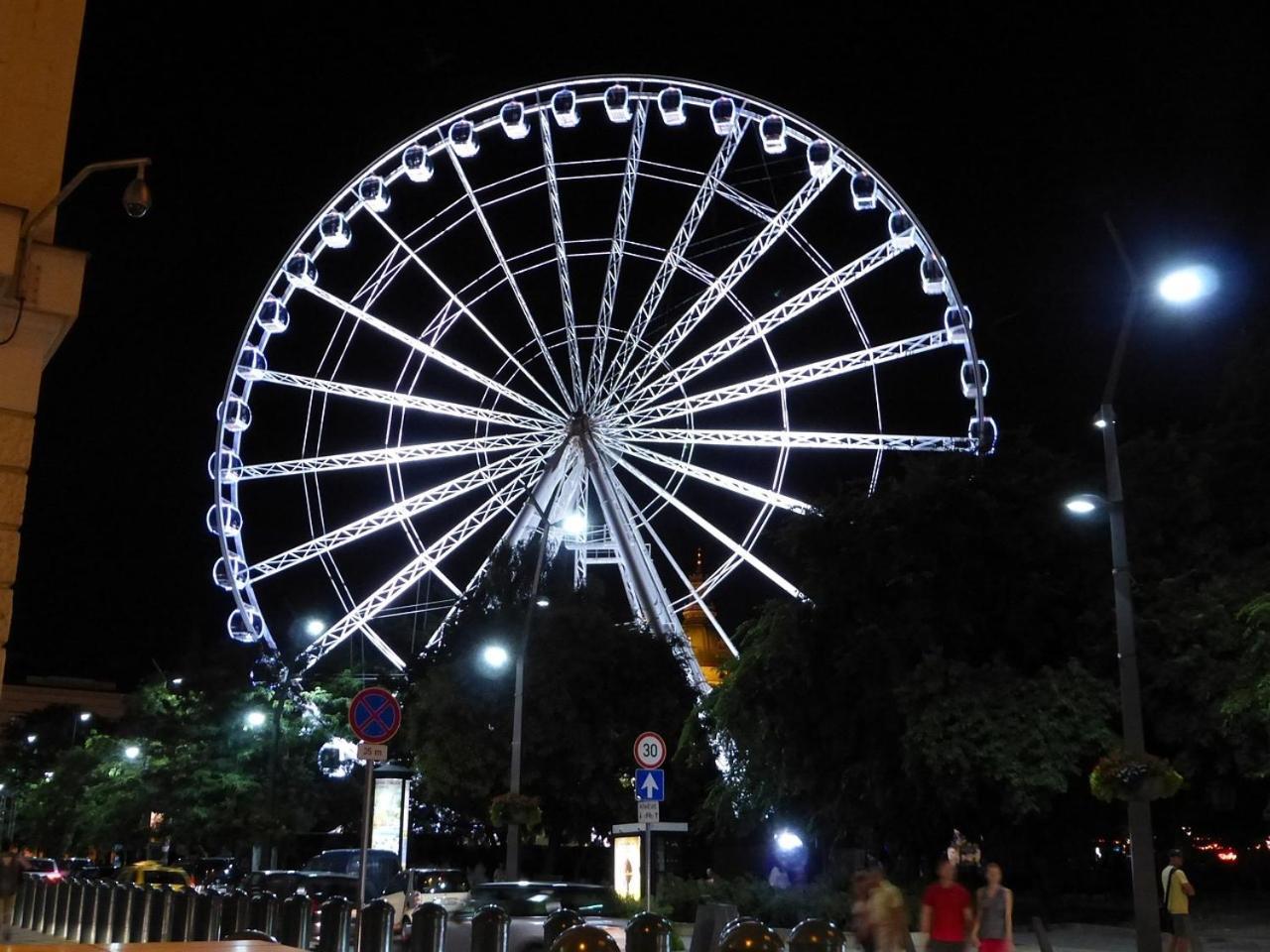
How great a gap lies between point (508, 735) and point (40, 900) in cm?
1711

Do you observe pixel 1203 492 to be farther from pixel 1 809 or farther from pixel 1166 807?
pixel 1 809

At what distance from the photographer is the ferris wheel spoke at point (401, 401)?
33062mm

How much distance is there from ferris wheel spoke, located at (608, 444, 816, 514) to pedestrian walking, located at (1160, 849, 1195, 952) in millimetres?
14842

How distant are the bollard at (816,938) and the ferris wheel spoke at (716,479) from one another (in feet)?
72.3

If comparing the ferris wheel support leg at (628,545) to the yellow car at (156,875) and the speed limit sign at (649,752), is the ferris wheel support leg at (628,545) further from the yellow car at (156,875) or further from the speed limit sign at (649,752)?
the speed limit sign at (649,752)

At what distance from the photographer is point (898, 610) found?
28297mm

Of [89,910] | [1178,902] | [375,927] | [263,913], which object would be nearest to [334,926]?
[375,927]

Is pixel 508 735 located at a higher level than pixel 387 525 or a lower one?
lower

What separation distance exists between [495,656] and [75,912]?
14.6 m

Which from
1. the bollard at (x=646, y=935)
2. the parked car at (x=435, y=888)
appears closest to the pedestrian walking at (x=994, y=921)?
the bollard at (x=646, y=935)

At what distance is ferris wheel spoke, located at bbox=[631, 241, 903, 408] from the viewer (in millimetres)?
32781

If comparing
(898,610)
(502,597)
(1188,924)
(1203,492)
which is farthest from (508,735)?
(1188,924)

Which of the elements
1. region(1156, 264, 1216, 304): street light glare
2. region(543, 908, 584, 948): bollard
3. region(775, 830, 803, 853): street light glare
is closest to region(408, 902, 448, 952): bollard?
region(543, 908, 584, 948): bollard

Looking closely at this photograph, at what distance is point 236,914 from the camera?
16.2 m
